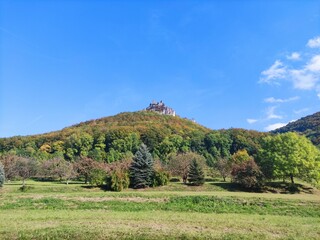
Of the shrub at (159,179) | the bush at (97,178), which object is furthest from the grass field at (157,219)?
the shrub at (159,179)

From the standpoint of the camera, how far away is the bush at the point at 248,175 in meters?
46.3

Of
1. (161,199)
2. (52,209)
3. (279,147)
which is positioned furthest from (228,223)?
(279,147)

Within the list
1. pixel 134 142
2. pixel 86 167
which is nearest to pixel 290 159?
Answer: pixel 86 167

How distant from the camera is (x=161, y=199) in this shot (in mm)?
30703

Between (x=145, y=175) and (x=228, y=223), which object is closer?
(x=228, y=223)

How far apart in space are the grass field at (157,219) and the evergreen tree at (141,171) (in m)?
13.9

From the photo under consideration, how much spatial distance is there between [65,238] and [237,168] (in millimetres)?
38631

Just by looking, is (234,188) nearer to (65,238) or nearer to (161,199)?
(161,199)

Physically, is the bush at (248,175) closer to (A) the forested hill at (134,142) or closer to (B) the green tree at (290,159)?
(B) the green tree at (290,159)

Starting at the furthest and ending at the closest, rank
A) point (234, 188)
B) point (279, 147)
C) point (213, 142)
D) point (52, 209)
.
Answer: point (213, 142) → point (279, 147) → point (234, 188) → point (52, 209)

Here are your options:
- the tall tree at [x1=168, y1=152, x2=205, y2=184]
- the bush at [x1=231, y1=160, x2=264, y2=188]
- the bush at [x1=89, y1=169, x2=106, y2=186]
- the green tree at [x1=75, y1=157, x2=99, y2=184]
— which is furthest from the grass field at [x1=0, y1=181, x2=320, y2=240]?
the green tree at [x1=75, y1=157, x2=99, y2=184]

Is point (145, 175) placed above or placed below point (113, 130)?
below

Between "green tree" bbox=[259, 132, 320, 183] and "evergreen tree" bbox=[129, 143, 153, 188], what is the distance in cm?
1938

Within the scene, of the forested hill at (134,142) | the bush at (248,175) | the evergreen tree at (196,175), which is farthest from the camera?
the forested hill at (134,142)
